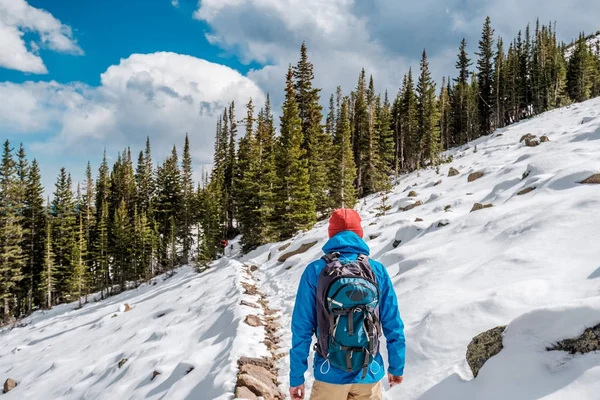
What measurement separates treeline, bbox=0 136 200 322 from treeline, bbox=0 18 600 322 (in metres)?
0.19

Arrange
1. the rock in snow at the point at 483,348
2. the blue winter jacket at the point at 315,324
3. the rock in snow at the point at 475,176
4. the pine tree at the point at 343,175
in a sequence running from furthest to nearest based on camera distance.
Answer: the pine tree at the point at 343,175
the rock in snow at the point at 475,176
the rock in snow at the point at 483,348
the blue winter jacket at the point at 315,324

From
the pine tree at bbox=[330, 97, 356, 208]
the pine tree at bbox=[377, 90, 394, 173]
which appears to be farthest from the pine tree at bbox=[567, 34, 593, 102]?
the pine tree at bbox=[330, 97, 356, 208]

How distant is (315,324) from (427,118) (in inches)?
→ 1889

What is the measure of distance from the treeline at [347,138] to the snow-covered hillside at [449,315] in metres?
11.9

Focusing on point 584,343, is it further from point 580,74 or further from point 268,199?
point 580,74

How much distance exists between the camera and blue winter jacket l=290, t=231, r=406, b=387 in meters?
3.15

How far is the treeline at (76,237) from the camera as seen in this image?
39.6 metres

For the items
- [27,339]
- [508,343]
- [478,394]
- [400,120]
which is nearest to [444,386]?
[478,394]

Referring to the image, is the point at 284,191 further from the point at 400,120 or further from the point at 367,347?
the point at 400,120

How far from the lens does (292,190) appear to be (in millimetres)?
28922

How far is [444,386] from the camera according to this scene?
4.79 meters

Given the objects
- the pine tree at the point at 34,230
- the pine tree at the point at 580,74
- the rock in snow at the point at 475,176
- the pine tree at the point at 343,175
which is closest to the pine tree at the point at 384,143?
the pine tree at the point at 343,175

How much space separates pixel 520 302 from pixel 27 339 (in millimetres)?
30631

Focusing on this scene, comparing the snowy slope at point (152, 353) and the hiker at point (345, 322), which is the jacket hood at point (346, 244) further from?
the snowy slope at point (152, 353)
